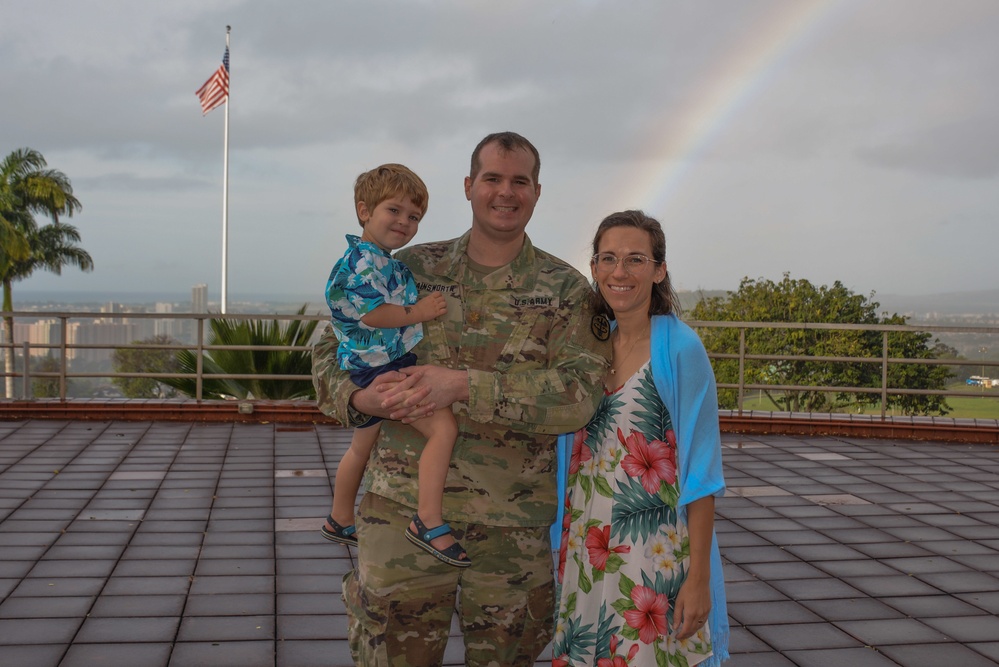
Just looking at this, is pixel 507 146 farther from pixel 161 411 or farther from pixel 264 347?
pixel 161 411

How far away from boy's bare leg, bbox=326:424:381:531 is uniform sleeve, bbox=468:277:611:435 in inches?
32.9

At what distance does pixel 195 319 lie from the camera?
9500mm

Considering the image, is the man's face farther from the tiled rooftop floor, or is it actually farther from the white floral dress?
the tiled rooftop floor

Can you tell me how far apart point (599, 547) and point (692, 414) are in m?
0.41

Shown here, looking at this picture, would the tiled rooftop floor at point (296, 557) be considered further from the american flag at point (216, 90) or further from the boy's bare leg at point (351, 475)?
the american flag at point (216, 90)

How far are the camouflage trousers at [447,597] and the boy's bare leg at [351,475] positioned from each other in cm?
60

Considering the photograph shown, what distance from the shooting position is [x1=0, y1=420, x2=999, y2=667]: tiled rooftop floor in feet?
11.9

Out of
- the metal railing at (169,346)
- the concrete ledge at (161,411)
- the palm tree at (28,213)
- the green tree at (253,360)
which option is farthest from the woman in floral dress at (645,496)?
the palm tree at (28,213)

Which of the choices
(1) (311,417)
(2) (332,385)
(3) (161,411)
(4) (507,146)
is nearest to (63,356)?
(3) (161,411)

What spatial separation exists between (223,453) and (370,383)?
5.67 metres

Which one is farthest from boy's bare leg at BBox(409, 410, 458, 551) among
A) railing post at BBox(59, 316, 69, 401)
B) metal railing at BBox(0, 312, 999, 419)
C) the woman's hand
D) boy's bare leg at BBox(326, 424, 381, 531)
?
railing post at BBox(59, 316, 69, 401)

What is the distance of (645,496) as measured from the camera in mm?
2193

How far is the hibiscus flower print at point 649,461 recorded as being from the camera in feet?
7.18

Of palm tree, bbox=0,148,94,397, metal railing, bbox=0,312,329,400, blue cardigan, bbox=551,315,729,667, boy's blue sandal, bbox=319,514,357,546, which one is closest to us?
blue cardigan, bbox=551,315,729,667
